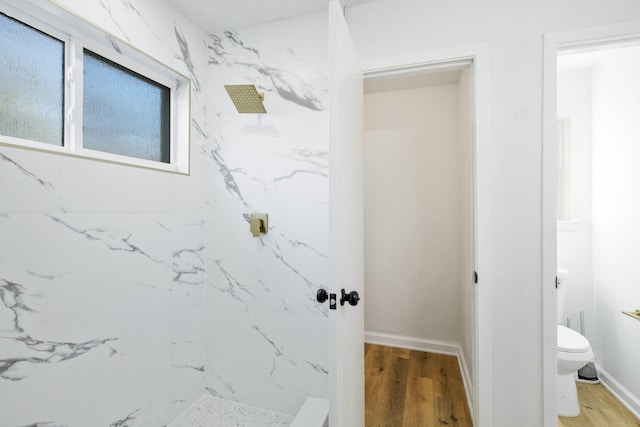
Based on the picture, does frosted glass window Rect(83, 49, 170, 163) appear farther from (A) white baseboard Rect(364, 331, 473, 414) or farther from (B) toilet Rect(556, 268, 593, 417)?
(B) toilet Rect(556, 268, 593, 417)

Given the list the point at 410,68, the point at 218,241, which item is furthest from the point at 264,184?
the point at 410,68

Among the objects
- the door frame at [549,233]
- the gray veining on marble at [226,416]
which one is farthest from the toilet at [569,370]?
the gray veining on marble at [226,416]

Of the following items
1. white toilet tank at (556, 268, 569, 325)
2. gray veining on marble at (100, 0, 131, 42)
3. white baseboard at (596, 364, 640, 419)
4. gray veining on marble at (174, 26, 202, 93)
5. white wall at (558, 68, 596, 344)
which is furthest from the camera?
white wall at (558, 68, 596, 344)

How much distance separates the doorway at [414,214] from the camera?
105 inches

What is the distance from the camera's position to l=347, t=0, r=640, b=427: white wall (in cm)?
134

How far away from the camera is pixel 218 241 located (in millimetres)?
1856

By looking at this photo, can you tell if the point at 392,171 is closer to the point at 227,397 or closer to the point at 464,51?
the point at 464,51

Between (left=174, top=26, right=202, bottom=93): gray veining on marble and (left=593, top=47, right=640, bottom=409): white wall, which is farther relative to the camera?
(left=593, top=47, right=640, bottom=409): white wall

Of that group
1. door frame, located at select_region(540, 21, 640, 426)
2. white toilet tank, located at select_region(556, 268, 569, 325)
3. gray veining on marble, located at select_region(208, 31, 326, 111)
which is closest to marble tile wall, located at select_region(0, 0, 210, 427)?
gray veining on marble, located at select_region(208, 31, 326, 111)

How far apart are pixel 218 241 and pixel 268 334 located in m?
0.63

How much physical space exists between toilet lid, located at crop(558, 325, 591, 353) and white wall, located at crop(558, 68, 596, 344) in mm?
382

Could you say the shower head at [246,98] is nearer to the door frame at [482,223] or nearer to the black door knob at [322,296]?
the door frame at [482,223]

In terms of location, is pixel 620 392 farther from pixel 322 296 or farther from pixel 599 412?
pixel 322 296

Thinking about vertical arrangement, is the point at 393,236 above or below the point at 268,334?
above
